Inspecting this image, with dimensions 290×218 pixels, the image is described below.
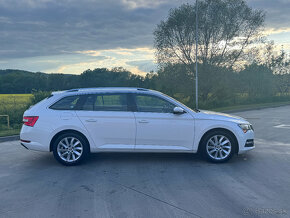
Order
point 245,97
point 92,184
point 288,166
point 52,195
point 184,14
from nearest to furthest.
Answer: point 52,195 < point 92,184 < point 288,166 < point 184,14 < point 245,97

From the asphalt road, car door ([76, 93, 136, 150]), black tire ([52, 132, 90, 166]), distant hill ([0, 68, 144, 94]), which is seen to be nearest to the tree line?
distant hill ([0, 68, 144, 94])

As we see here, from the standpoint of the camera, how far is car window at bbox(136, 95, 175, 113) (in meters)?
6.27

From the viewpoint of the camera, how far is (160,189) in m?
4.70

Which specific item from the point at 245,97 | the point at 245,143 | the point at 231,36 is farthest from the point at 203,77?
the point at 245,143

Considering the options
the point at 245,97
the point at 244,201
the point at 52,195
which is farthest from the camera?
the point at 245,97

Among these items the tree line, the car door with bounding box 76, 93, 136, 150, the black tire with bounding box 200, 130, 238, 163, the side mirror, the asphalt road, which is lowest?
the asphalt road

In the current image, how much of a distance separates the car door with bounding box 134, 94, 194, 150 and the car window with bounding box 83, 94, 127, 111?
0.40 m

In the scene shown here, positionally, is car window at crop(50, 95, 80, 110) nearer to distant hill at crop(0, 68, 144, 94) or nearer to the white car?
the white car

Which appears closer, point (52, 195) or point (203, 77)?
point (52, 195)

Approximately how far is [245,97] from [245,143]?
106ft

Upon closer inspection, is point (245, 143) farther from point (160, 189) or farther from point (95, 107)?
point (95, 107)

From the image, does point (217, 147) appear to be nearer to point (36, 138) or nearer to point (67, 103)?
point (67, 103)

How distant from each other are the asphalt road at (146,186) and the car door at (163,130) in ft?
1.49

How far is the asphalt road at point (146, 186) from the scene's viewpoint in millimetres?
3893
